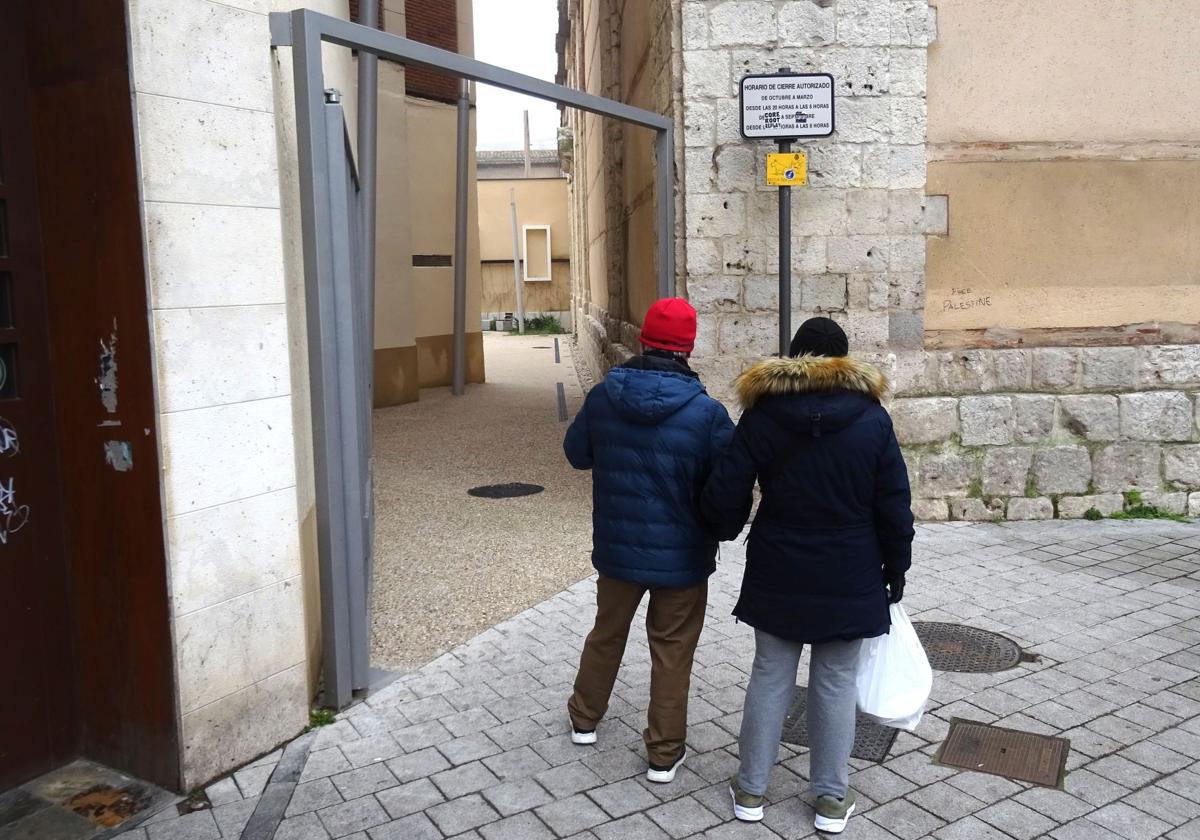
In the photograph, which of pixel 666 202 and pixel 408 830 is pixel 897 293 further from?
pixel 408 830

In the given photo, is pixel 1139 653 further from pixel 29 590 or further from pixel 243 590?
pixel 29 590

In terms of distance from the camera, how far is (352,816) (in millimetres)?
3436

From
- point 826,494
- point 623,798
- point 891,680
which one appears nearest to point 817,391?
point 826,494

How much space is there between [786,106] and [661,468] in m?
3.84

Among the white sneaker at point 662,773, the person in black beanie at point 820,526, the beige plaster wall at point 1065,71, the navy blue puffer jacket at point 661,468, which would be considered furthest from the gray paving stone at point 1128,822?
the beige plaster wall at point 1065,71

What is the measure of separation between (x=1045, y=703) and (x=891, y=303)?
11.2 feet

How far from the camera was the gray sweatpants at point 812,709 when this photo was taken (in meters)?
3.29

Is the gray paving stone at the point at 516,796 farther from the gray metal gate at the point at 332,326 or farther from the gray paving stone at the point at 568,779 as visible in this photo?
the gray metal gate at the point at 332,326

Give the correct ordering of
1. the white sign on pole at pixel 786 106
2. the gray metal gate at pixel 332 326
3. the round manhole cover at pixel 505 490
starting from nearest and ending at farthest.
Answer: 1. the gray metal gate at pixel 332 326
2. the white sign on pole at pixel 786 106
3. the round manhole cover at pixel 505 490

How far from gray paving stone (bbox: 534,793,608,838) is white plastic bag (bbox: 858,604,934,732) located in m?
0.92

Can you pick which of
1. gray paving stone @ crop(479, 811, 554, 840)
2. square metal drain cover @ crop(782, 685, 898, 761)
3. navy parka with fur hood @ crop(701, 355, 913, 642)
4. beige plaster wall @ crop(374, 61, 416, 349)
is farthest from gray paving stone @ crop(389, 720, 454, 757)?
beige plaster wall @ crop(374, 61, 416, 349)

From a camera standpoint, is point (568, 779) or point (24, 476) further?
point (568, 779)

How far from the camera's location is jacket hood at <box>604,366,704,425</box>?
3508 millimetres

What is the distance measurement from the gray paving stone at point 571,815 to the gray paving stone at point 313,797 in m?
0.59
